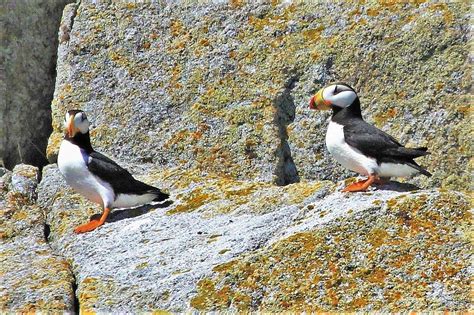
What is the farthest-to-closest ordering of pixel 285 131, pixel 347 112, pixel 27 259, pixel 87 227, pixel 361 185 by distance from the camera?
1. pixel 285 131
2. pixel 347 112
3. pixel 87 227
4. pixel 27 259
5. pixel 361 185

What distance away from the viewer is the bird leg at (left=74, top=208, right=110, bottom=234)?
1070cm

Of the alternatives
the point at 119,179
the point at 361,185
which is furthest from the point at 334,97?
the point at 119,179

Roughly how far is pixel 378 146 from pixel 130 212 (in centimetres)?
301

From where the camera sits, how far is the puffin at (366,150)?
10125 mm

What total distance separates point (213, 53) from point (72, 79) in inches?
77.8

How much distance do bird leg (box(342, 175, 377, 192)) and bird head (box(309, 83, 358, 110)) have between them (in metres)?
1.22

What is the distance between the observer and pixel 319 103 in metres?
11.2

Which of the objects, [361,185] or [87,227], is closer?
[361,185]

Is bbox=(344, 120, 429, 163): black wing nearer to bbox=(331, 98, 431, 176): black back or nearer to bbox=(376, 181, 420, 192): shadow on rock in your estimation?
bbox=(331, 98, 431, 176): black back

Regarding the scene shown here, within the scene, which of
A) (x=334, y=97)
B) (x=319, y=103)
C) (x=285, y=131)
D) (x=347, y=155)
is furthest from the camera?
(x=285, y=131)

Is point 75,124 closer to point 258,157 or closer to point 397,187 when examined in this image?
point 258,157

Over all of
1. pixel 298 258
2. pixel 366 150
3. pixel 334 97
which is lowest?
pixel 298 258

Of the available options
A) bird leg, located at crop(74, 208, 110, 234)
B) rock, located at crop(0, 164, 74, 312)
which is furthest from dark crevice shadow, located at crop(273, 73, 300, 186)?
rock, located at crop(0, 164, 74, 312)

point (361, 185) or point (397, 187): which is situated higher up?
point (361, 185)
